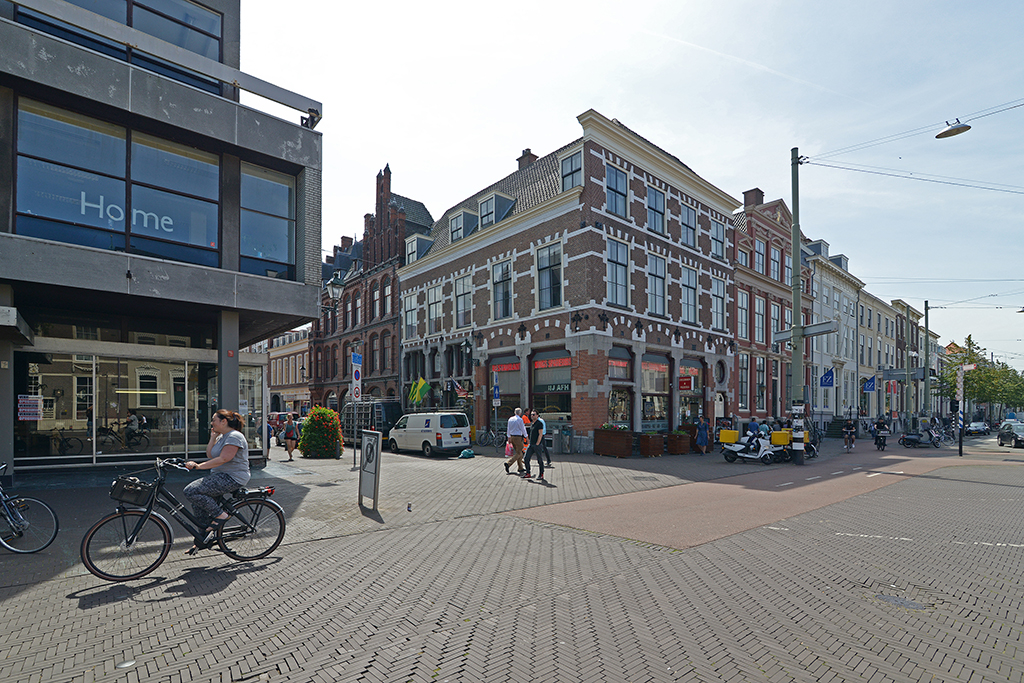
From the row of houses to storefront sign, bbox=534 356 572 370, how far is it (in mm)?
62

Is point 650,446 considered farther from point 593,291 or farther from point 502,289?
point 502,289

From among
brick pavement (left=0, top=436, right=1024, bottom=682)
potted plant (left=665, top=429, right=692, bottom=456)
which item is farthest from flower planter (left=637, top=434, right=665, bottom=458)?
brick pavement (left=0, top=436, right=1024, bottom=682)

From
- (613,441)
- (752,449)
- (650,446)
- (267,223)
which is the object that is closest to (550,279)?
(613,441)

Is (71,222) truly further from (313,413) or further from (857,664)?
(857,664)

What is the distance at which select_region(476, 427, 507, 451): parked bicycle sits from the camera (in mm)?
24281

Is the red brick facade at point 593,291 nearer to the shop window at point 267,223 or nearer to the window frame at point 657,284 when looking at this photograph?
the window frame at point 657,284

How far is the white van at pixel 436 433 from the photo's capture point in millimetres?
21328

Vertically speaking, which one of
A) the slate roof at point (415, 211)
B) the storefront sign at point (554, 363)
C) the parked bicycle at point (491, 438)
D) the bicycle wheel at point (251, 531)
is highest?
the slate roof at point (415, 211)

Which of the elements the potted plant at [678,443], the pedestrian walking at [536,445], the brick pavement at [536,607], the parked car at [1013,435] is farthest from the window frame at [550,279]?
the parked car at [1013,435]

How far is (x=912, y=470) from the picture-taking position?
56.4 ft

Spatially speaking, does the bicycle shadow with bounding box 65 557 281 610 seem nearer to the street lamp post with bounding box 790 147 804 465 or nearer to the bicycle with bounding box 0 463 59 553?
the bicycle with bounding box 0 463 59 553

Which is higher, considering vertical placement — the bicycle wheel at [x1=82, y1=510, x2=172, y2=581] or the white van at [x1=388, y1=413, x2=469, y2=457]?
the bicycle wheel at [x1=82, y1=510, x2=172, y2=581]

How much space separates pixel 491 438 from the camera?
2556 centimetres

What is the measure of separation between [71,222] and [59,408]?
14.7 feet
